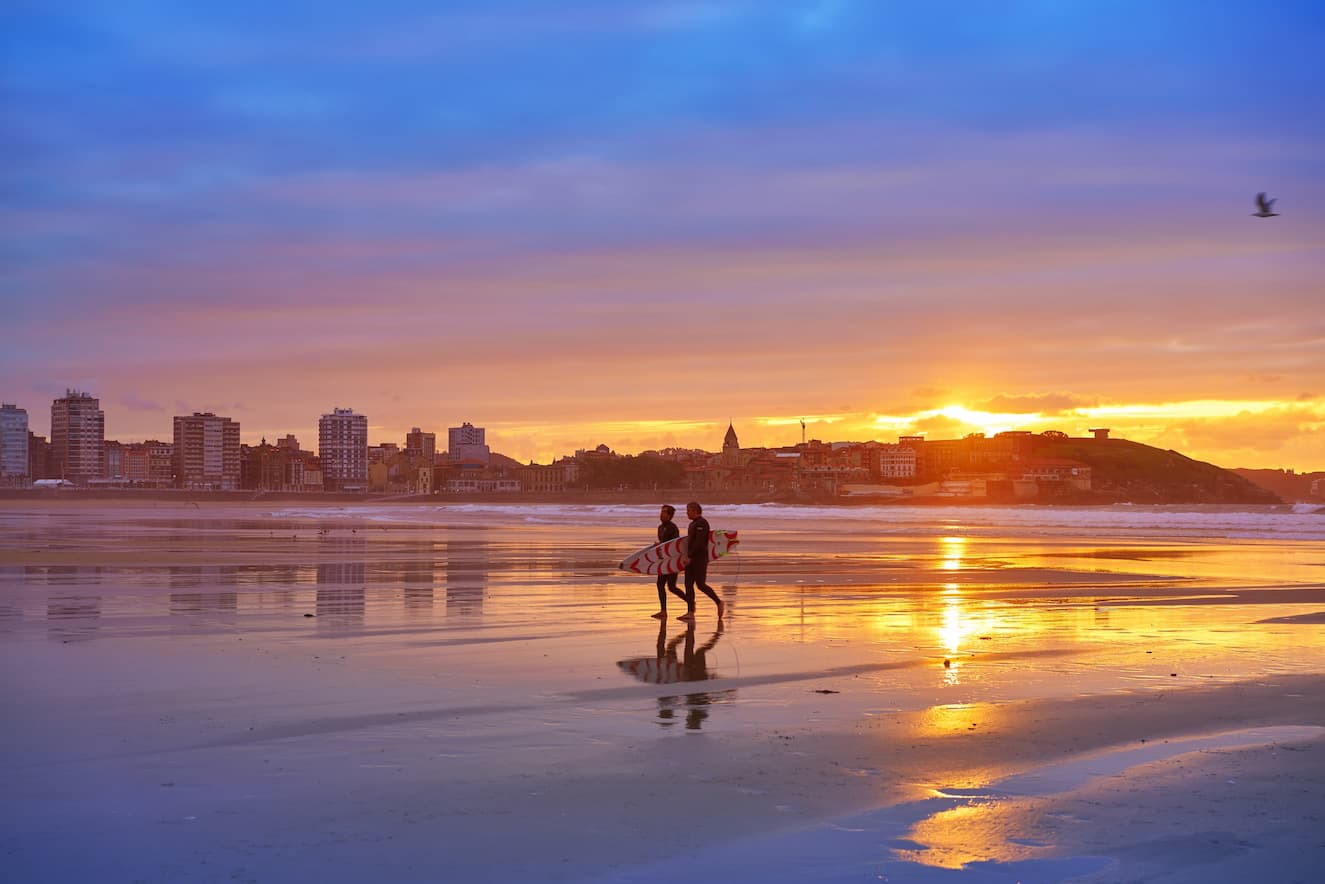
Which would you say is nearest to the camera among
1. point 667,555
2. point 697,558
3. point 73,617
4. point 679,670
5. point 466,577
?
point 679,670

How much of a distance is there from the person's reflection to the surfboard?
192 cm

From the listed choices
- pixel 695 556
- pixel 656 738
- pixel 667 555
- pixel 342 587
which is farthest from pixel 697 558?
pixel 656 738

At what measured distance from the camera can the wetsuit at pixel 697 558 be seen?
16594 mm

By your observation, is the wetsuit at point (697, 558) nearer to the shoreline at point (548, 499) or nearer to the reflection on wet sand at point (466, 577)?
the reflection on wet sand at point (466, 577)

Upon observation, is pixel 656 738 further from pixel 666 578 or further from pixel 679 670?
pixel 666 578

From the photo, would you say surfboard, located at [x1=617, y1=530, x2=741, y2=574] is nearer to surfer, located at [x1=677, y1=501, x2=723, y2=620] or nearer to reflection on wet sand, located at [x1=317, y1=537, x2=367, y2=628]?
surfer, located at [x1=677, y1=501, x2=723, y2=620]

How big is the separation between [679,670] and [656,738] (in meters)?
3.16

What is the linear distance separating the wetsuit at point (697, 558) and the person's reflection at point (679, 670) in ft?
4.76

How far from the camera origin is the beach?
226 inches

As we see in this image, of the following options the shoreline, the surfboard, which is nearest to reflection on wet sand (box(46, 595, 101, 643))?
the surfboard

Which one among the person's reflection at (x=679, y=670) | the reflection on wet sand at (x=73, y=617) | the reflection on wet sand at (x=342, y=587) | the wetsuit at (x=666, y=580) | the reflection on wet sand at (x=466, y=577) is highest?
the wetsuit at (x=666, y=580)

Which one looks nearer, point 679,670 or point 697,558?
point 679,670

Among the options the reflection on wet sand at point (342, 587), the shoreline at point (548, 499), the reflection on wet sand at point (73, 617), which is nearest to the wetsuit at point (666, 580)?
the reflection on wet sand at point (342, 587)

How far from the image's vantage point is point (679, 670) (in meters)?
11.4
